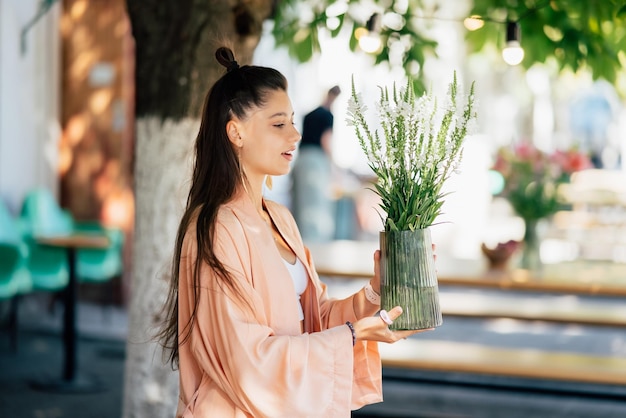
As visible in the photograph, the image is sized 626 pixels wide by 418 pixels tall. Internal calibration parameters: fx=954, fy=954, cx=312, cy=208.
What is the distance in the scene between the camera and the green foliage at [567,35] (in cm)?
406

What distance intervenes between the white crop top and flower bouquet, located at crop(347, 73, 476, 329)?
23 cm

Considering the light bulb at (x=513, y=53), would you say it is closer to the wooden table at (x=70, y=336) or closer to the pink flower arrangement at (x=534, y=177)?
the pink flower arrangement at (x=534, y=177)

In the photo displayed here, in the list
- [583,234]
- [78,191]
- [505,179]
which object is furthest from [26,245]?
[583,234]

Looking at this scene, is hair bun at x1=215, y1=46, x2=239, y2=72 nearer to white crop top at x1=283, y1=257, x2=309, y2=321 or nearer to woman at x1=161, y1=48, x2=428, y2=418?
woman at x1=161, y1=48, x2=428, y2=418

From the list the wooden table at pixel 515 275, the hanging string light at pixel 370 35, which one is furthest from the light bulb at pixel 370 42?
the wooden table at pixel 515 275

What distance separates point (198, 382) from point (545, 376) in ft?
8.61

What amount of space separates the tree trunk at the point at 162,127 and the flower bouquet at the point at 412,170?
147 cm

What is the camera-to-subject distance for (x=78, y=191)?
887 centimetres

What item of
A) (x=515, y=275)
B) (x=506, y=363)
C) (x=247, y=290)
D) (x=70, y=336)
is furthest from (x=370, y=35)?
(x=70, y=336)

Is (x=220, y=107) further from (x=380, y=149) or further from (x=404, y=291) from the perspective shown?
(x=404, y=291)

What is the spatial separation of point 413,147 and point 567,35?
223cm

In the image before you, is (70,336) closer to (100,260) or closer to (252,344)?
(100,260)

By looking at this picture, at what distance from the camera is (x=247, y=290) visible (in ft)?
6.91

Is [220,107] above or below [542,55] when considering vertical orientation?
below
